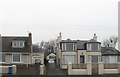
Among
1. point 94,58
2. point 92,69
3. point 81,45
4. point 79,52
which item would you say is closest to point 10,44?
point 79,52

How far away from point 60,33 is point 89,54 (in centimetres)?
552

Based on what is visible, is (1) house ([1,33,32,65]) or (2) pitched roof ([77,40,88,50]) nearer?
(1) house ([1,33,32,65])

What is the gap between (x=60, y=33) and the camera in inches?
1389

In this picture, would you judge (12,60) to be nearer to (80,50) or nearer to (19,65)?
(19,65)

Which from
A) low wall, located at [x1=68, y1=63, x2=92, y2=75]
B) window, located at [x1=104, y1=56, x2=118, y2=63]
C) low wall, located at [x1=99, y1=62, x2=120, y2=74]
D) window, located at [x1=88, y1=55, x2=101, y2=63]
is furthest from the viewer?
window, located at [x1=104, y1=56, x2=118, y2=63]

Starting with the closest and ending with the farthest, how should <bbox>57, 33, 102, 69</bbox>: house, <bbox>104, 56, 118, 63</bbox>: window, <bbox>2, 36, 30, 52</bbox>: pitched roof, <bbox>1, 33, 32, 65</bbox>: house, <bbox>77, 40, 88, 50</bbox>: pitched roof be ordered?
<bbox>1, 33, 32, 65</bbox>: house, <bbox>2, 36, 30, 52</bbox>: pitched roof, <bbox>57, 33, 102, 69</bbox>: house, <bbox>77, 40, 88, 50</bbox>: pitched roof, <bbox>104, 56, 118, 63</bbox>: window

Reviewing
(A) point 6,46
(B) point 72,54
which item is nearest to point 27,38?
(A) point 6,46

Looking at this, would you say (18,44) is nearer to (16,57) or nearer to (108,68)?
(16,57)

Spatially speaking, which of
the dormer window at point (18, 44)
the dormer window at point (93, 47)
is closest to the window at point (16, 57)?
the dormer window at point (18, 44)

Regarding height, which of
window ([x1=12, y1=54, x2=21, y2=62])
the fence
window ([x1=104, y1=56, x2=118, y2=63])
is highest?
window ([x1=12, y1=54, x2=21, y2=62])

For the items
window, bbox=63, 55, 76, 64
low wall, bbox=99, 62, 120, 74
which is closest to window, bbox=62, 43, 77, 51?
window, bbox=63, 55, 76, 64

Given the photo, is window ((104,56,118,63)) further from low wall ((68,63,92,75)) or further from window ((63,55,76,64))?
low wall ((68,63,92,75))

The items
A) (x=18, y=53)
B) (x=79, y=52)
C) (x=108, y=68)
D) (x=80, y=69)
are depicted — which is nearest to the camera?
(x=80, y=69)

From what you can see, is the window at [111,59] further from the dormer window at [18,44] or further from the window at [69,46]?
the dormer window at [18,44]
